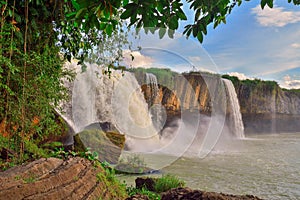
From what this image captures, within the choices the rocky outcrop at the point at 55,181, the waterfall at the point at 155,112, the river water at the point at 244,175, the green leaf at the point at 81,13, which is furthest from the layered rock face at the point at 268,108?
the green leaf at the point at 81,13

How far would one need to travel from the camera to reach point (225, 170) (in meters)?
6.50

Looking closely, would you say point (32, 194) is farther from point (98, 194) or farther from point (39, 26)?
point (39, 26)

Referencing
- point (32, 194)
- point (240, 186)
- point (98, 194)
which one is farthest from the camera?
point (240, 186)

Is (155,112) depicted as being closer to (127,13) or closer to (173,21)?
(173,21)

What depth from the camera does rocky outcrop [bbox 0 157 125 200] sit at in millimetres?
1482

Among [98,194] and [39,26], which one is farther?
[39,26]

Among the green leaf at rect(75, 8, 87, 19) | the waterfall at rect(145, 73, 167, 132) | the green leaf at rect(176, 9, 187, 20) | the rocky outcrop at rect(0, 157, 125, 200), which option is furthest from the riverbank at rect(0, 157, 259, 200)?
the waterfall at rect(145, 73, 167, 132)

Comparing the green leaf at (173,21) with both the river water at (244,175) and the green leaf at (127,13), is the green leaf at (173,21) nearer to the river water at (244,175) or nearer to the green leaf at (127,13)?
the green leaf at (127,13)

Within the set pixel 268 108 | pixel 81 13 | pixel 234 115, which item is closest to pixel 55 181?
pixel 81 13

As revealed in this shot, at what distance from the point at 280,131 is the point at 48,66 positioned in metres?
23.5

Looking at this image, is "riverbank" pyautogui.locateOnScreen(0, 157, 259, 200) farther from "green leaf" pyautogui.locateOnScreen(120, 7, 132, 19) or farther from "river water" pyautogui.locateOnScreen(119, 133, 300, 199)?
"river water" pyautogui.locateOnScreen(119, 133, 300, 199)

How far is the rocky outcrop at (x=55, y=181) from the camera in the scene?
1482mm

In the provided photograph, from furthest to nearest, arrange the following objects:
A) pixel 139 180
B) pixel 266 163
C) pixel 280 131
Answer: pixel 280 131, pixel 266 163, pixel 139 180

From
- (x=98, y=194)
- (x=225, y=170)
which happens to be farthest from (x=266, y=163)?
(x=98, y=194)
